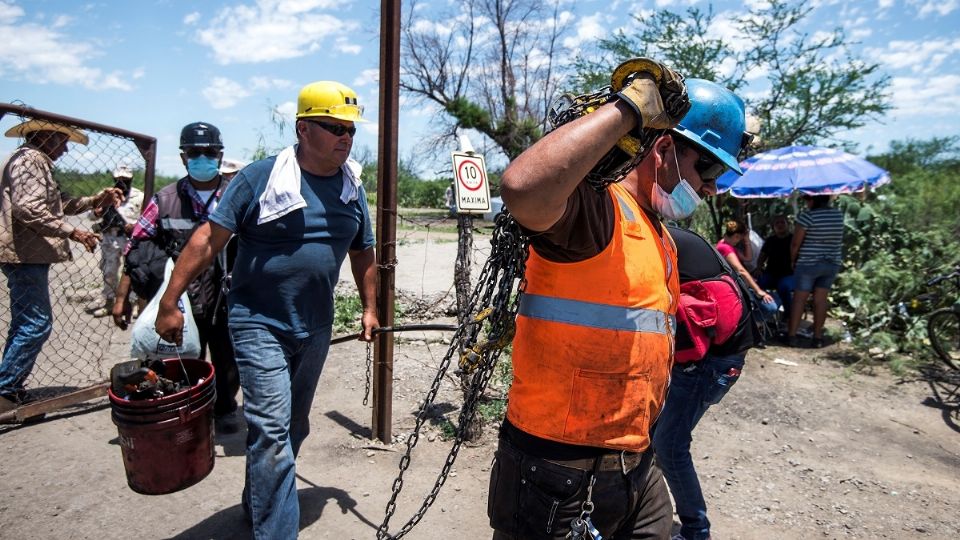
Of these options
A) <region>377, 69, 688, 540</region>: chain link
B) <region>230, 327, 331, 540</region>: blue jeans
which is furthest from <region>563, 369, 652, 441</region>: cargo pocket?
<region>230, 327, 331, 540</region>: blue jeans

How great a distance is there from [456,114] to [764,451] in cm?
2555

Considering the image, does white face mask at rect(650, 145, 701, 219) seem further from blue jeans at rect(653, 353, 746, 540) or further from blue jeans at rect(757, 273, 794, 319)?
blue jeans at rect(757, 273, 794, 319)

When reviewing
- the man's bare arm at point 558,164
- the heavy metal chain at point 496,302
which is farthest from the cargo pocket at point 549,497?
the man's bare arm at point 558,164

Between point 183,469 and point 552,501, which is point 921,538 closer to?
point 552,501

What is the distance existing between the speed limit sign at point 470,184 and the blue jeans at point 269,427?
181cm

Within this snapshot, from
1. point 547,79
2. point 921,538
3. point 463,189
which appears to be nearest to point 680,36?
point 463,189

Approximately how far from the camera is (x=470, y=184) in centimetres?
451

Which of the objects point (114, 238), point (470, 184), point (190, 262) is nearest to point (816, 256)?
point (470, 184)

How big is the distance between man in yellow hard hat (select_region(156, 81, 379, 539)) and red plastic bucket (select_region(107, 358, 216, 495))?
25 cm

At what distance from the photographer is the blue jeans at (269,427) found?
267cm

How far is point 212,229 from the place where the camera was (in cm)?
281

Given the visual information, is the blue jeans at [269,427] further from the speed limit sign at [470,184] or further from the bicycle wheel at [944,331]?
the bicycle wheel at [944,331]

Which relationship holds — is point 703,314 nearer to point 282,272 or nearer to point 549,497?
point 549,497

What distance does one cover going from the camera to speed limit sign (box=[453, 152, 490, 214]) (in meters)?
4.41
